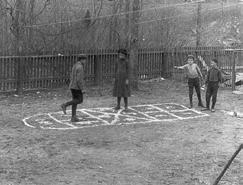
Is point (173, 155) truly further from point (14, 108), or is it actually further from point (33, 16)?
point (33, 16)

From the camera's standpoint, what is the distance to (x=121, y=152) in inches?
350

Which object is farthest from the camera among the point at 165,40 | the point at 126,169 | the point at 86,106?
the point at 165,40

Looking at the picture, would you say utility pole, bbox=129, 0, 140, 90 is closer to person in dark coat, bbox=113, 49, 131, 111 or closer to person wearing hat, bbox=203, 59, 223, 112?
person in dark coat, bbox=113, 49, 131, 111

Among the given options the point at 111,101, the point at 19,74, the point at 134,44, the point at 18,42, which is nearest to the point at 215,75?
the point at 111,101

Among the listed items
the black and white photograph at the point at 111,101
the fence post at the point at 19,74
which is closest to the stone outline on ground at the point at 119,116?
the black and white photograph at the point at 111,101

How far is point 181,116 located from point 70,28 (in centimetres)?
830

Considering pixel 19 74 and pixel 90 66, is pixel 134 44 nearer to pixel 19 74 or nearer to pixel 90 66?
pixel 90 66

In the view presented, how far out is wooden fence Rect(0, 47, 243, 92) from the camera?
1606cm

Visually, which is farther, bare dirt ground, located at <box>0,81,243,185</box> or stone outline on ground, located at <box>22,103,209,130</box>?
stone outline on ground, located at <box>22,103,209,130</box>

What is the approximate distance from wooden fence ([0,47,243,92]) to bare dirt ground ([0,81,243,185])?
113 inches

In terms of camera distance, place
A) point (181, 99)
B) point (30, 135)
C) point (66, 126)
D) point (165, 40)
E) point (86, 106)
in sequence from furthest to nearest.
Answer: point (165, 40), point (181, 99), point (86, 106), point (66, 126), point (30, 135)

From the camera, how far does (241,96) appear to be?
16.6 meters

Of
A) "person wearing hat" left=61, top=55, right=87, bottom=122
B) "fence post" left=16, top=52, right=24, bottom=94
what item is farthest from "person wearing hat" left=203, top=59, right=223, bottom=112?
"fence post" left=16, top=52, right=24, bottom=94

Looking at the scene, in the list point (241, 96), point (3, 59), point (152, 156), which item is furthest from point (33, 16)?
point (152, 156)
